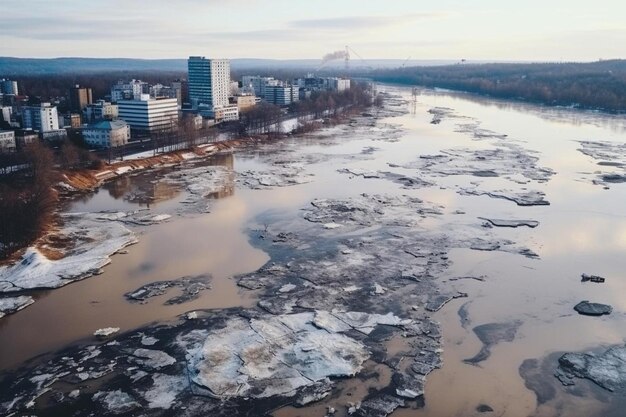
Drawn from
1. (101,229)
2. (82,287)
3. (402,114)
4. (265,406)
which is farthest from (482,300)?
(402,114)

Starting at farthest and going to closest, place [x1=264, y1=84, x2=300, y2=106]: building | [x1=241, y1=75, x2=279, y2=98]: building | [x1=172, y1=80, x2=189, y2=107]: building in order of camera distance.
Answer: [x1=241, y1=75, x2=279, y2=98]: building
[x1=264, y1=84, x2=300, y2=106]: building
[x1=172, y1=80, x2=189, y2=107]: building

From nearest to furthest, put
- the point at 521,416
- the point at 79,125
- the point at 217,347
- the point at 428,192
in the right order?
the point at 521,416 < the point at 217,347 < the point at 428,192 < the point at 79,125

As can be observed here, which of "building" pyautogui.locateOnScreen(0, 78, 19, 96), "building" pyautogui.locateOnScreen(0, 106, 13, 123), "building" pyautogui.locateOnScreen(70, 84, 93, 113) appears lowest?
"building" pyautogui.locateOnScreen(0, 106, 13, 123)

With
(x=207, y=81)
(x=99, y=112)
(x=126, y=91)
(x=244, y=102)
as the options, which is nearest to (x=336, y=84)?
(x=244, y=102)

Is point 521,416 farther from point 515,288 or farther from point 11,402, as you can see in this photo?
point 11,402

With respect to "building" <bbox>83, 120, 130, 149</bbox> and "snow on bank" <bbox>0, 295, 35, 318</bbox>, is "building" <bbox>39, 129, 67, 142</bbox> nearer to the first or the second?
"building" <bbox>83, 120, 130, 149</bbox>

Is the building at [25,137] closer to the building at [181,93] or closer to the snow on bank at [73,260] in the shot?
the snow on bank at [73,260]

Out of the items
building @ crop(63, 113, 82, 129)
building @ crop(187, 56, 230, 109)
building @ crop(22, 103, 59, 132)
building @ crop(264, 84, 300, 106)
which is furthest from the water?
building @ crop(264, 84, 300, 106)

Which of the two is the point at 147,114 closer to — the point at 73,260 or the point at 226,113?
the point at 226,113
